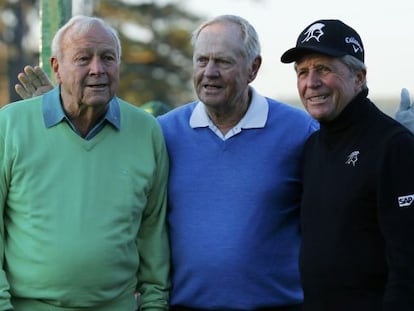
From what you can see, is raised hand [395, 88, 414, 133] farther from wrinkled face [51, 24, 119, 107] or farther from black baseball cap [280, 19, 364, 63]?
wrinkled face [51, 24, 119, 107]

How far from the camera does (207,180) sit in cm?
462

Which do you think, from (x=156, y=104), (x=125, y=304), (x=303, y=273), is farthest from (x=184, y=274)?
(x=156, y=104)

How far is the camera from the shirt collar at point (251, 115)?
186 inches

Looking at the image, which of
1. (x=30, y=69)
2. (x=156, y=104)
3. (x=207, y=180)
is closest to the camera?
(x=207, y=180)

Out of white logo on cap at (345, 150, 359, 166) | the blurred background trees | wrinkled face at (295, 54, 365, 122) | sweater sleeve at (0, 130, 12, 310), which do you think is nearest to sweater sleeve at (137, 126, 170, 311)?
sweater sleeve at (0, 130, 12, 310)

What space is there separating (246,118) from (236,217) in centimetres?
52

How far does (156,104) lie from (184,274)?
3753mm

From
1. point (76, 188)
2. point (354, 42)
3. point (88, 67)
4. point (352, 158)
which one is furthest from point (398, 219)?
point (88, 67)

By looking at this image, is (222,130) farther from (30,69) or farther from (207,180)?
(30,69)

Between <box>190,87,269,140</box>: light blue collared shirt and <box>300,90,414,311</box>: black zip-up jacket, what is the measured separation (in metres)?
0.53

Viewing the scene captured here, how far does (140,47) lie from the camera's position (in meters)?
25.2

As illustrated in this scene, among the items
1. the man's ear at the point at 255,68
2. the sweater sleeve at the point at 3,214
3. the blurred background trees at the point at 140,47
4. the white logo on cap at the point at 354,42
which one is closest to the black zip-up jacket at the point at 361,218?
the white logo on cap at the point at 354,42

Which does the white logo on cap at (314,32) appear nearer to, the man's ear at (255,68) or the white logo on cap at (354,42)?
the white logo on cap at (354,42)

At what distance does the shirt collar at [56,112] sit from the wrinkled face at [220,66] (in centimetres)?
43
